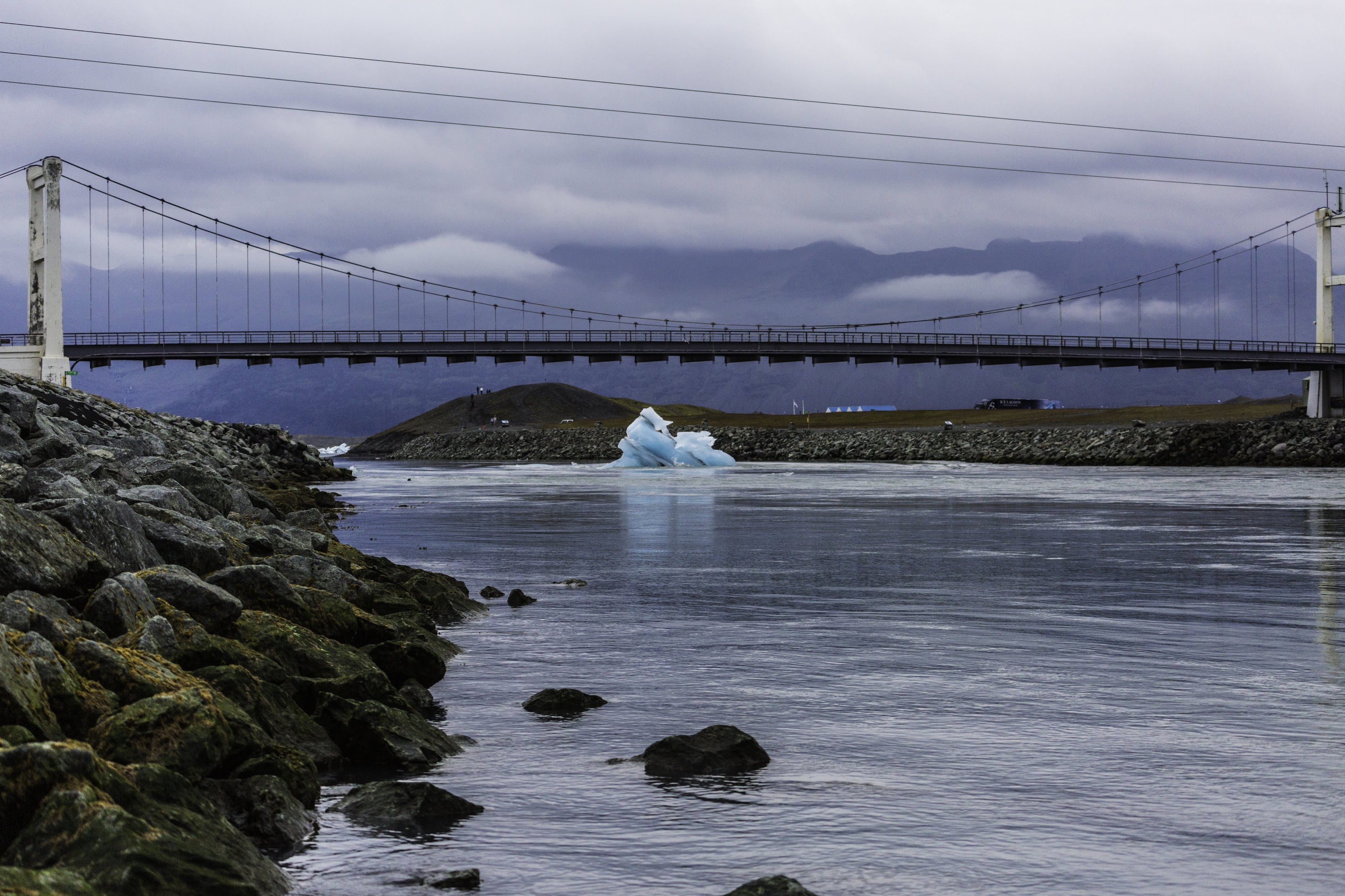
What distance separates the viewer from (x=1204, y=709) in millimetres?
9203

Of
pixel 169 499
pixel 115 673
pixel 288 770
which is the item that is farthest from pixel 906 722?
pixel 169 499

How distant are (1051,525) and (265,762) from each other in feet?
76.9

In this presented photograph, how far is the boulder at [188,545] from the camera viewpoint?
11711 mm

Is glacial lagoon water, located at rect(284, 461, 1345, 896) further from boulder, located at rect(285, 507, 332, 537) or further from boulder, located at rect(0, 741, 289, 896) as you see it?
boulder, located at rect(285, 507, 332, 537)

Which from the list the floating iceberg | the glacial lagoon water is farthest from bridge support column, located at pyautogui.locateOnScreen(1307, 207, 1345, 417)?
the glacial lagoon water

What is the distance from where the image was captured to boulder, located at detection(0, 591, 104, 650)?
7227 millimetres

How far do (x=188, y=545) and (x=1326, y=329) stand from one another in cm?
10580

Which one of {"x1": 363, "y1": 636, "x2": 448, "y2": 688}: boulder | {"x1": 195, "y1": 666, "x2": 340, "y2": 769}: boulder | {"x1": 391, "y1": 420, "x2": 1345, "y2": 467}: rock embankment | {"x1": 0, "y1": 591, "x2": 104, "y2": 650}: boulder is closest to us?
{"x1": 0, "y1": 591, "x2": 104, "y2": 650}: boulder

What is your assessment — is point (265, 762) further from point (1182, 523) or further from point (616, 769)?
point (1182, 523)

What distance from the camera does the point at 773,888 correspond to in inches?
209

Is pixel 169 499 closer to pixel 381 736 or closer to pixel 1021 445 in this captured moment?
pixel 381 736

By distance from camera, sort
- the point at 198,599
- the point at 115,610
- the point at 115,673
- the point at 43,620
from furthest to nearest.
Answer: the point at 198,599 < the point at 115,610 < the point at 43,620 < the point at 115,673

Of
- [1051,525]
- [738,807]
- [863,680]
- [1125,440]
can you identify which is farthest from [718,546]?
[1125,440]

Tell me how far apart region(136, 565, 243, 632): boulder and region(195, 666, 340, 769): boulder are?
1.33m
